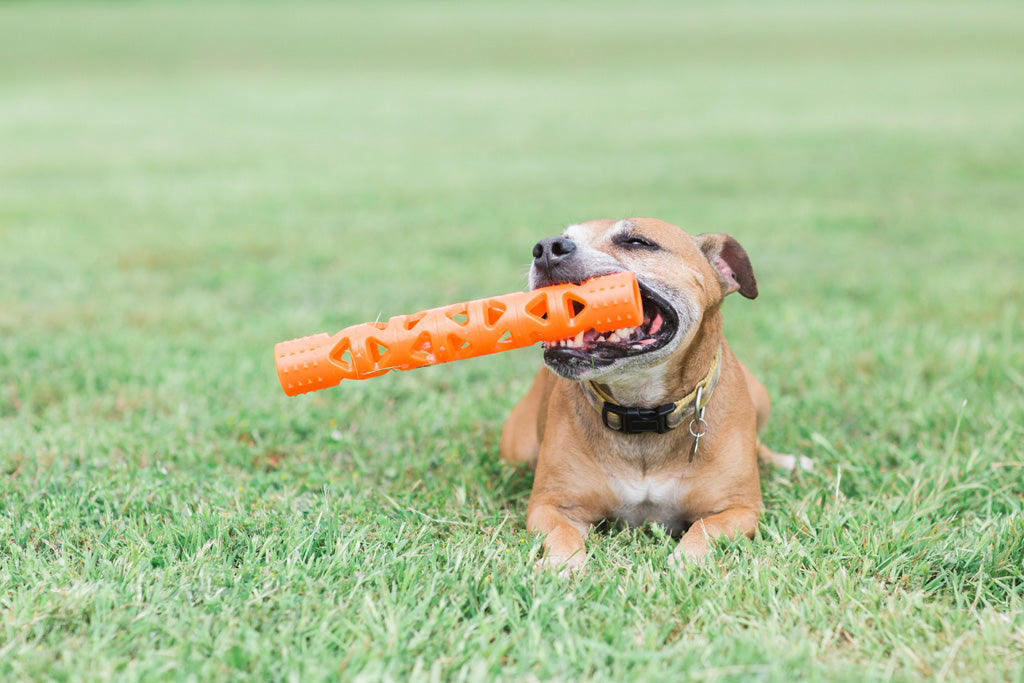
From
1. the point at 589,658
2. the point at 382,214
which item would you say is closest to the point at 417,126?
the point at 382,214

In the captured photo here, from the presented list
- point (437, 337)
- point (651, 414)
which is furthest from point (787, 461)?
point (437, 337)

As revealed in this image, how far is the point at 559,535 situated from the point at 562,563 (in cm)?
19

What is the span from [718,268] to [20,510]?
3132mm

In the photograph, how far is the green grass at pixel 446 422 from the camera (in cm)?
273

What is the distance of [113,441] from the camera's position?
442cm

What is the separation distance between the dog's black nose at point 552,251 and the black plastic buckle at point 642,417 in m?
0.64

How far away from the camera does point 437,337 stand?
3307 millimetres

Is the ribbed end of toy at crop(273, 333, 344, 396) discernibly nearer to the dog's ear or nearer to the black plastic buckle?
the black plastic buckle

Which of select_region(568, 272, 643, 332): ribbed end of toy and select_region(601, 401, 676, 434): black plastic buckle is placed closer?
select_region(568, 272, 643, 332): ribbed end of toy

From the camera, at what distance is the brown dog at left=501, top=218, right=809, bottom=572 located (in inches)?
138

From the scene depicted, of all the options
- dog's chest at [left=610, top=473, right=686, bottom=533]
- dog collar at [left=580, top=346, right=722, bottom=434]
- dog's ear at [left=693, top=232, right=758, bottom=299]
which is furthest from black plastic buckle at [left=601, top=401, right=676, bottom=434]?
dog's ear at [left=693, top=232, right=758, bottom=299]

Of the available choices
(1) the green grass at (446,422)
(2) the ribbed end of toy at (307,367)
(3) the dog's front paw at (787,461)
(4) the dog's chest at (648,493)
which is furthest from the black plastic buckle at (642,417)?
(2) the ribbed end of toy at (307,367)

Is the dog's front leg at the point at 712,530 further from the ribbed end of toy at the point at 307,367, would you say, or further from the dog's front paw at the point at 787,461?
the ribbed end of toy at the point at 307,367

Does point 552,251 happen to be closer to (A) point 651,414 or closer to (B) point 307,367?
(A) point 651,414
